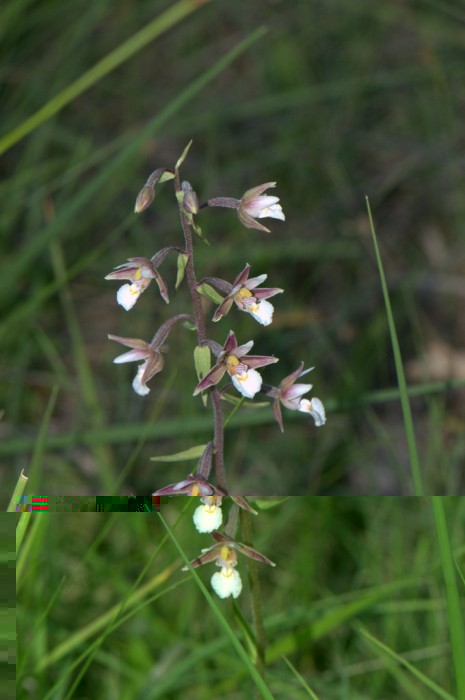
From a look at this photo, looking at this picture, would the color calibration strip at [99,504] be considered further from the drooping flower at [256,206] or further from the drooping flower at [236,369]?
the drooping flower at [256,206]

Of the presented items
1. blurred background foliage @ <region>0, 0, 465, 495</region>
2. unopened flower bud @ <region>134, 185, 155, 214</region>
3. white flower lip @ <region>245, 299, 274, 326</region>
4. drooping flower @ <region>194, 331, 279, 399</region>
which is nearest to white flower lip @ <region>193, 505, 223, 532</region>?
drooping flower @ <region>194, 331, 279, 399</region>

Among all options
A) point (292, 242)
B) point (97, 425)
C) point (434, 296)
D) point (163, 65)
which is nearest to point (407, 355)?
point (434, 296)

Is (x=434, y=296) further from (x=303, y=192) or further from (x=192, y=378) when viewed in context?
(x=192, y=378)

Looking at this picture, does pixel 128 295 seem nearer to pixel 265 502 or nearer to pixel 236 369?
pixel 236 369

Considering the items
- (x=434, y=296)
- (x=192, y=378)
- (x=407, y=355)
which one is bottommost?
(x=192, y=378)

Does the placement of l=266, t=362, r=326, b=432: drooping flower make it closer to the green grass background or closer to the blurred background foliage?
the green grass background

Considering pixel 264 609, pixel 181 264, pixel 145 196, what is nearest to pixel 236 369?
pixel 181 264
